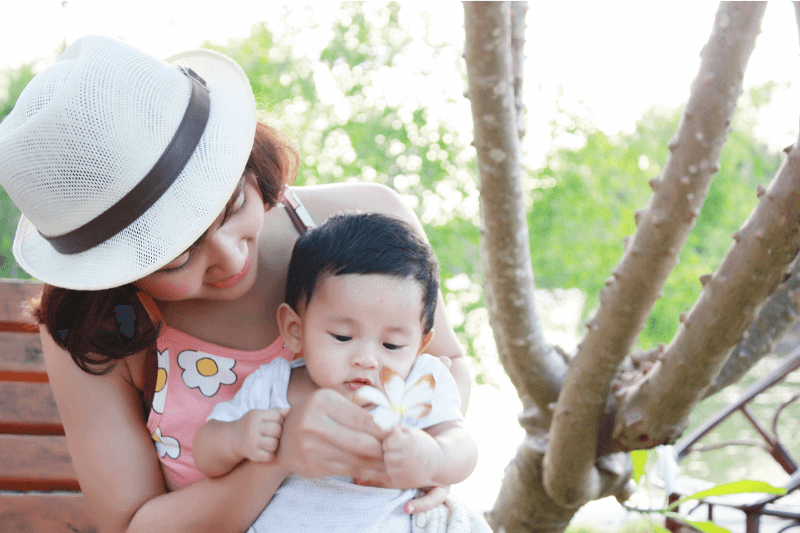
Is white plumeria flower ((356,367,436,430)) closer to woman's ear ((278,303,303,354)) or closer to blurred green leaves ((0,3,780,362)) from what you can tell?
woman's ear ((278,303,303,354))

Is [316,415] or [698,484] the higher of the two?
[698,484]

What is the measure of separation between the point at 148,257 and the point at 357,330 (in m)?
0.44

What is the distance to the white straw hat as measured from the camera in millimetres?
1121

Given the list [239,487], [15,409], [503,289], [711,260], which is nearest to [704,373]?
[503,289]

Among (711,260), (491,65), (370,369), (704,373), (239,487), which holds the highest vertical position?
(711,260)

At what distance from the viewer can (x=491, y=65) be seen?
170 cm

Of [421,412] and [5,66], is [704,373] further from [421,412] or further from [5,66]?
[5,66]

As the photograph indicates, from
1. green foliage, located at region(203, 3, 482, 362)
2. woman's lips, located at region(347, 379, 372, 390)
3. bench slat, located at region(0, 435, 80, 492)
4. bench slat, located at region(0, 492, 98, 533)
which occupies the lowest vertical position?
bench slat, located at region(0, 492, 98, 533)

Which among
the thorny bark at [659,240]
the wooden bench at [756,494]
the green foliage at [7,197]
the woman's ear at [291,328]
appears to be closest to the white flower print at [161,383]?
the woman's ear at [291,328]

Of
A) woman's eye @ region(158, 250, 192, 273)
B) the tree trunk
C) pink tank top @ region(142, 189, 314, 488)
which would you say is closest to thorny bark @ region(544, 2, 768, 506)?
the tree trunk

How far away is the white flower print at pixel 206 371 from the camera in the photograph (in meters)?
1.48

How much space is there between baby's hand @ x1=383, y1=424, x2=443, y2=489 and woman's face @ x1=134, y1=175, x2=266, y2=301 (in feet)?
1.53

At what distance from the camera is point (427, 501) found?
1358mm

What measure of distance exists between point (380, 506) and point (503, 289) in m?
0.94
